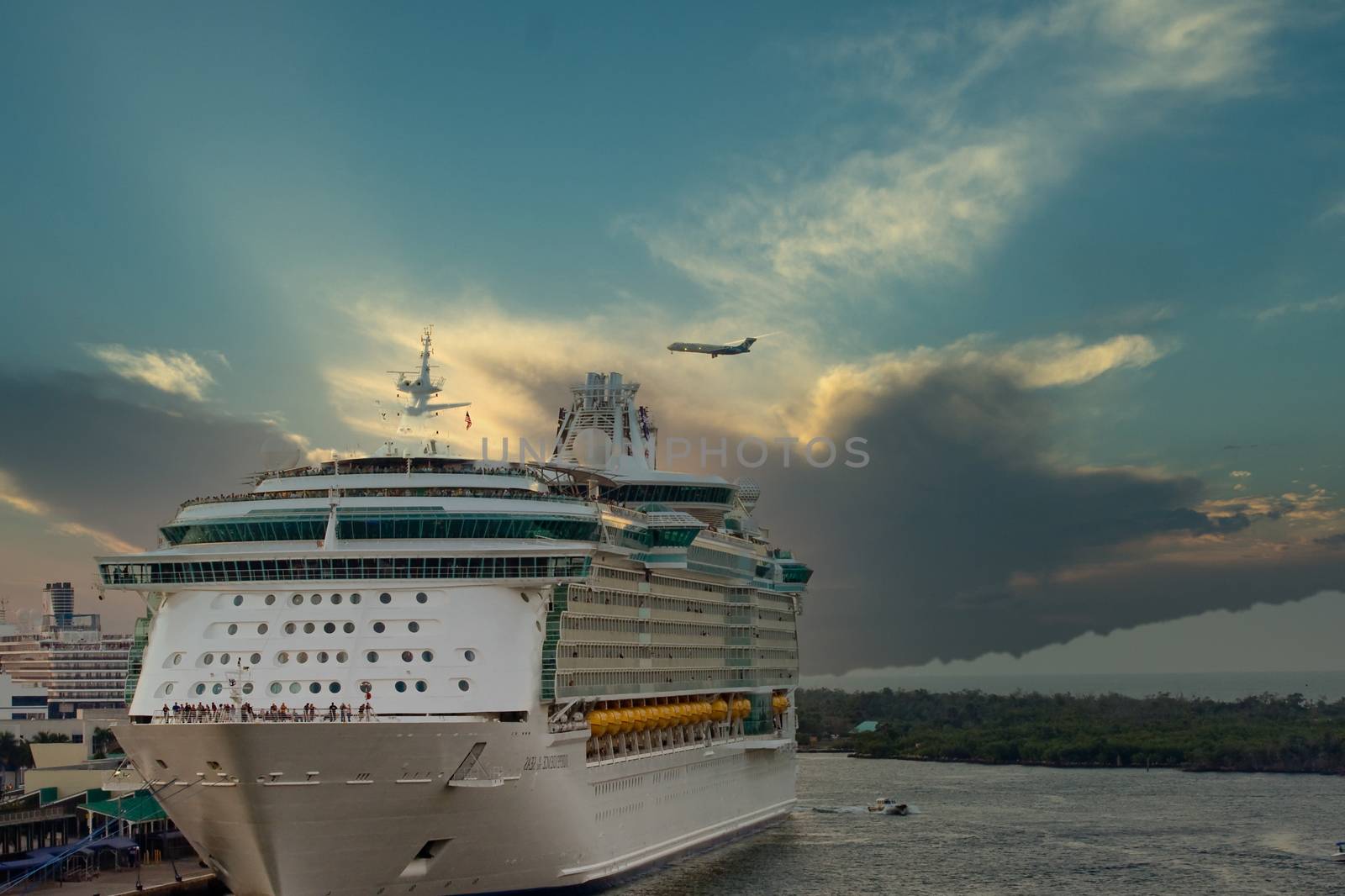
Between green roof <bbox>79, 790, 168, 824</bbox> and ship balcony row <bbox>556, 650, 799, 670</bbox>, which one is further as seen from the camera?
green roof <bbox>79, 790, 168, 824</bbox>

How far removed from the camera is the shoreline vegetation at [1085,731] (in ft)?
346

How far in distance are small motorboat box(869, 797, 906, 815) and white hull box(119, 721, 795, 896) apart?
31649 mm

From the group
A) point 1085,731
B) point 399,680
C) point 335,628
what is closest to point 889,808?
point 399,680

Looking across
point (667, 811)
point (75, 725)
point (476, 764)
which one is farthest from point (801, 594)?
point (75, 725)

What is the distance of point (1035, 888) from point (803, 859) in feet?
29.7

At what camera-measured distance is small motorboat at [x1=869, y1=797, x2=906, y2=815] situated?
225 ft

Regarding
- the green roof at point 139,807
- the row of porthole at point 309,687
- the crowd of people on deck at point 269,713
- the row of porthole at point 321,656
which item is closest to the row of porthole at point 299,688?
the row of porthole at point 309,687

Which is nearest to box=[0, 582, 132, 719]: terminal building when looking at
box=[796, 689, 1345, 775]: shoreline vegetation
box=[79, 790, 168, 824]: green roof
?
box=[796, 689, 1345, 775]: shoreline vegetation

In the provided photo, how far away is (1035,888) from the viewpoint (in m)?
46.0

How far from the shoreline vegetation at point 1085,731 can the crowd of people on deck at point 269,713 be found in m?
82.4

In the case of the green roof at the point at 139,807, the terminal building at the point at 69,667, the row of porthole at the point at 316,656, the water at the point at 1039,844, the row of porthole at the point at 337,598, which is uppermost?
the terminal building at the point at 69,667

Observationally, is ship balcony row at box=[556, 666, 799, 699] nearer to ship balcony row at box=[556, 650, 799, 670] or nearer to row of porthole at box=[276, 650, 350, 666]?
ship balcony row at box=[556, 650, 799, 670]

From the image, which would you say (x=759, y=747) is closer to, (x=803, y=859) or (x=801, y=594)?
(x=803, y=859)

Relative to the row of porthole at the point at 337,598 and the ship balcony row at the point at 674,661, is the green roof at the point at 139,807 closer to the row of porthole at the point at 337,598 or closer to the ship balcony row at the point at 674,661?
the row of porthole at the point at 337,598
